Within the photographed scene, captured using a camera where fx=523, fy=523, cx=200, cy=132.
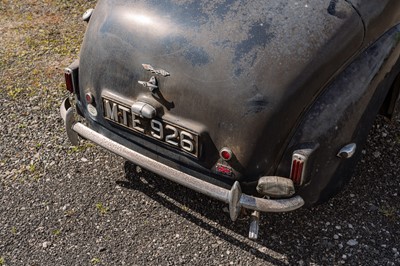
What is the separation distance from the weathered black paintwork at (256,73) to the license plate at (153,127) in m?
0.05

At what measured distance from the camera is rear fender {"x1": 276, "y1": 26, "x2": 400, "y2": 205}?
2926 millimetres

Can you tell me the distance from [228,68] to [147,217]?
1257mm

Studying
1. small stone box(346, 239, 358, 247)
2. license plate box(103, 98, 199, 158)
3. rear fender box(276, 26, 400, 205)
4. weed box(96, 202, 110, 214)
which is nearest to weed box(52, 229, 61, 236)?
weed box(96, 202, 110, 214)

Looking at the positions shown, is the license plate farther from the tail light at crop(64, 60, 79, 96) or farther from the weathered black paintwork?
the tail light at crop(64, 60, 79, 96)

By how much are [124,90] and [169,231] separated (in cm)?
98

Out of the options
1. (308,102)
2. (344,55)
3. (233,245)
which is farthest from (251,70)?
(233,245)

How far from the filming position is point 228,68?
9.46 feet

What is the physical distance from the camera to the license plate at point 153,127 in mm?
3029

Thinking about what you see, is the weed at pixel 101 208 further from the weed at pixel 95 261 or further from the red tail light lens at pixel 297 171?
the red tail light lens at pixel 297 171

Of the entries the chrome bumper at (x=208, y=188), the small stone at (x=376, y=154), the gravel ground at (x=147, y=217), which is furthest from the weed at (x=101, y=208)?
the small stone at (x=376, y=154)

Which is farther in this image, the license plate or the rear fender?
the license plate

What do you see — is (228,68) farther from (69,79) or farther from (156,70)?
(69,79)

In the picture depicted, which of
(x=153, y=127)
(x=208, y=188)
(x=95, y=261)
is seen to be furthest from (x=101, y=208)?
(x=208, y=188)

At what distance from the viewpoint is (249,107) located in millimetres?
2852
